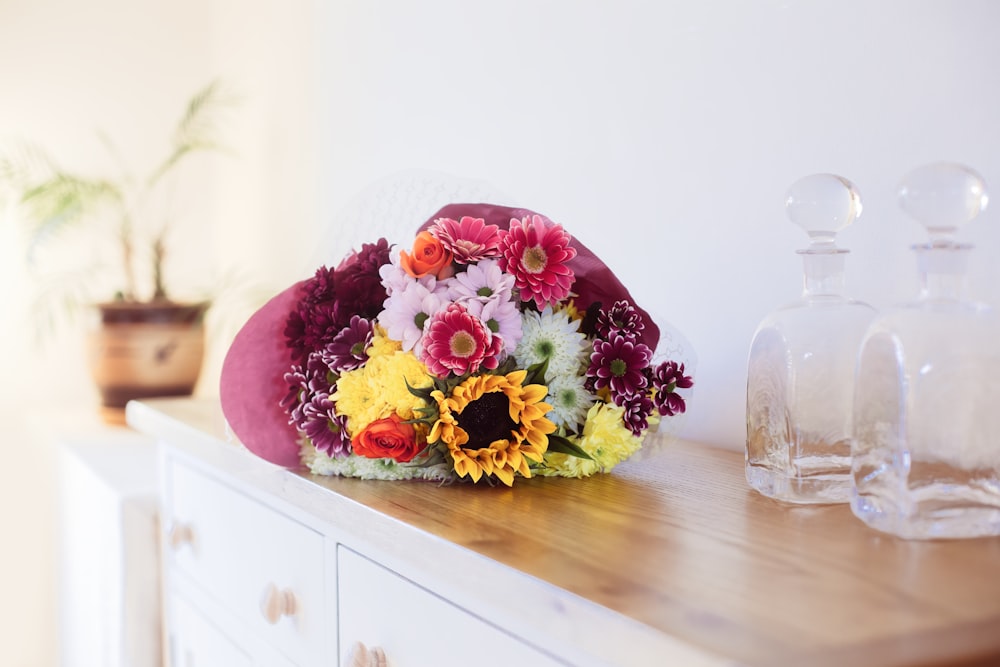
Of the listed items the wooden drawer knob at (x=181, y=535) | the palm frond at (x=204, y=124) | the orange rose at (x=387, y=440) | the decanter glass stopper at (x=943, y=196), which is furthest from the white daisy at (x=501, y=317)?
the palm frond at (x=204, y=124)

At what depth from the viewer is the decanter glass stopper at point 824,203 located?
2.25 feet

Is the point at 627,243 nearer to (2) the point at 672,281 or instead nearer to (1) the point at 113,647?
(2) the point at 672,281

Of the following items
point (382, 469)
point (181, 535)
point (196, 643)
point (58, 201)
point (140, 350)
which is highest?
point (58, 201)

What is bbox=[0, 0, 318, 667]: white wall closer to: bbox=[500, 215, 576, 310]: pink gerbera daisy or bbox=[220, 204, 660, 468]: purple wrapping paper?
bbox=[220, 204, 660, 468]: purple wrapping paper

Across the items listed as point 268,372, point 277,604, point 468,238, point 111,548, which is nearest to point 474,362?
point 468,238

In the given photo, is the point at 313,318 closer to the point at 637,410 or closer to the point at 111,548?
the point at 637,410

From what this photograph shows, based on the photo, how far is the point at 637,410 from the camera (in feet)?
2.60

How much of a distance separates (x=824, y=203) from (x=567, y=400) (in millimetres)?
258

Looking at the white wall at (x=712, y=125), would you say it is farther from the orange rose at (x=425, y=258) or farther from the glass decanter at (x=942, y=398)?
the orange rose at (x=425, y=258)

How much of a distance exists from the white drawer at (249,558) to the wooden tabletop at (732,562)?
0.44 ft

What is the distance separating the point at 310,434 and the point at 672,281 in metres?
0.46

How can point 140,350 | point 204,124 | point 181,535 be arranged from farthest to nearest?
point 204,124 < point 140,350 < point 181,535

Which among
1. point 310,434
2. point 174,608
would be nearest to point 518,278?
point 310,434

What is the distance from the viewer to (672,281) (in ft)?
3.48
